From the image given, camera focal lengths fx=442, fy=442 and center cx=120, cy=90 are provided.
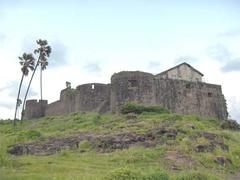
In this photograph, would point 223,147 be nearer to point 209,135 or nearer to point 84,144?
point 209,135

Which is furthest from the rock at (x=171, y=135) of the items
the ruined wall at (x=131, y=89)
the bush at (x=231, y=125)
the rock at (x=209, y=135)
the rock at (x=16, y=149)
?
the ruined wall at (x=131, y=89)

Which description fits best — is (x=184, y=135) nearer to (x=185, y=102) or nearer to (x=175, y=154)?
(x=175, y=154)

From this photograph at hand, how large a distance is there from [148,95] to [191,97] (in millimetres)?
4492

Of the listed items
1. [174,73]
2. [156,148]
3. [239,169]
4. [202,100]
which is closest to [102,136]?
[156,148]

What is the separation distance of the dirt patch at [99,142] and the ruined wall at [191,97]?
12.5 metres

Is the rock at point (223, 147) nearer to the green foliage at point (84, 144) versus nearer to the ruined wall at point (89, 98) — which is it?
the green foliage at point (84, 144)

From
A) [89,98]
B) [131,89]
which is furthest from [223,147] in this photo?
[89,98]

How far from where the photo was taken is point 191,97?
38.2 metres

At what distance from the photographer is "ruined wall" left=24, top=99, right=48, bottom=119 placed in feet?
157

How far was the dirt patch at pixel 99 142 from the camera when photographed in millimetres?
22734

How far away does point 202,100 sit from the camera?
38.8 meters

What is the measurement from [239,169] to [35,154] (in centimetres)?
993

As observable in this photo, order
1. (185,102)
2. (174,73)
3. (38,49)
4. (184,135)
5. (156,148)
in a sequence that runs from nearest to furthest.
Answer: (156,148) → (184,135) → (185,102) → (174,73) → (38,49)

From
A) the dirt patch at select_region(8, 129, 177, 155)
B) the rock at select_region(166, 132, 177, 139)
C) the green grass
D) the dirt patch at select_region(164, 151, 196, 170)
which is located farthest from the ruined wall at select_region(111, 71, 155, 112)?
the dirt patch at select_region(164, 151, 196, 170)
